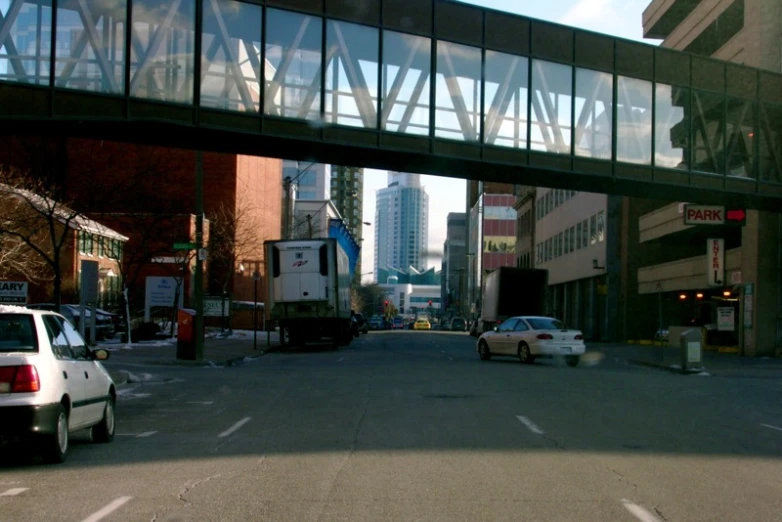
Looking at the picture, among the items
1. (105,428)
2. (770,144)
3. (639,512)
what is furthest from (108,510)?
(770,144)

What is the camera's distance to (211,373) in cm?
2355

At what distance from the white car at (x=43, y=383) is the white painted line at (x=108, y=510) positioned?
5.22 feet

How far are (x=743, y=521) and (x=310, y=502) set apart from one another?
361 cm

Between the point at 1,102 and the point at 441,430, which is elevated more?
the point at 1,102

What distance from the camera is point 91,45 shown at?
2098 centimetres

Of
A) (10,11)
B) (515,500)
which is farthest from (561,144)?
(515,500)

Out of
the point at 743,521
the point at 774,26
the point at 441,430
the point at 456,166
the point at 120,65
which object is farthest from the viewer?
the point at 774,26

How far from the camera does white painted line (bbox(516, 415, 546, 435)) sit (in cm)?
1225

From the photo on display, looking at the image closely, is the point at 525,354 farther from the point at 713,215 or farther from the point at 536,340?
the point at 713,215

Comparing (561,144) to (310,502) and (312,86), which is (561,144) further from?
(310,502)

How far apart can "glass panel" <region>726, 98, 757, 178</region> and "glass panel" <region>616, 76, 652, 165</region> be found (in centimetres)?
319

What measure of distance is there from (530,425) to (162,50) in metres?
14.1

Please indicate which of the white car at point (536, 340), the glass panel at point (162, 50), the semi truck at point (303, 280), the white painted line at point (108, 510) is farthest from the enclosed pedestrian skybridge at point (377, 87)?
the white painted line at point (108, 510)

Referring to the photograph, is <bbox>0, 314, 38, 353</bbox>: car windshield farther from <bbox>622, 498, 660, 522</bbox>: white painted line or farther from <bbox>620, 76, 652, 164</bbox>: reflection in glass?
<bbox>620, 76, 652, 164</bbox>: reflection in glass
